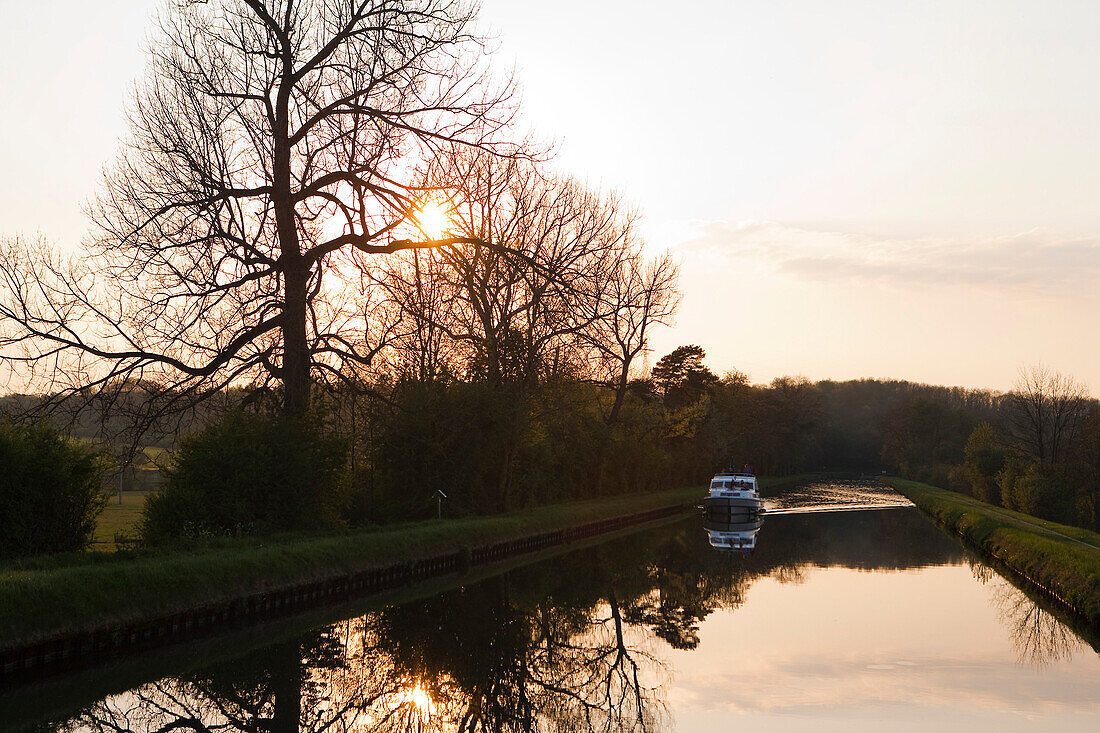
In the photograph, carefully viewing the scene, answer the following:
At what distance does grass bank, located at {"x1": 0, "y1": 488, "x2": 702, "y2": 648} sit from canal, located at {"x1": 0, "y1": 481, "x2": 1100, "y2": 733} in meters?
0.83

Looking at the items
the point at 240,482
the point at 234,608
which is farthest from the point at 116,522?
the point at 234,608

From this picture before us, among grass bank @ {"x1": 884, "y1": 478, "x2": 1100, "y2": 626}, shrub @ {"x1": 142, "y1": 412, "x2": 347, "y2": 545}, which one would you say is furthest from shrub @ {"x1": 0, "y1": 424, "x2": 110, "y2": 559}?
grass bank @ {"x1": 884, "y1": 478, "x2": 1100, "y2": 626}

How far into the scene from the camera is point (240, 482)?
20.7 meters

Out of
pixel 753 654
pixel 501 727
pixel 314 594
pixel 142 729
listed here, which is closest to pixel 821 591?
pixel 753 654

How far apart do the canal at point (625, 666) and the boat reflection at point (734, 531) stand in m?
9.78

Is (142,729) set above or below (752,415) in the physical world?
below

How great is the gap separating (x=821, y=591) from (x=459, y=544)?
9915mm

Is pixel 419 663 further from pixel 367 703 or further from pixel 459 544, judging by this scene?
pixel 459 544

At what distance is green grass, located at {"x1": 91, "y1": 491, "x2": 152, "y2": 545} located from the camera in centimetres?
2090

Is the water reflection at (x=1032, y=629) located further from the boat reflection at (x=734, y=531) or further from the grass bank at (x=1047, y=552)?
the boat reflection at (x=734, y=531)

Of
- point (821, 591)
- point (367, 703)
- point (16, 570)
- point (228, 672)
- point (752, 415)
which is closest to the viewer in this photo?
point (367, 703)

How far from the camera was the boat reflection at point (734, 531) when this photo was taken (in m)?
36.3

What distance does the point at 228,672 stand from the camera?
Result: 530 inches

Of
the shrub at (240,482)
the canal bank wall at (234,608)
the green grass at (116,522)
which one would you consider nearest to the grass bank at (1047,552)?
the canal bank wall at (234,608)
